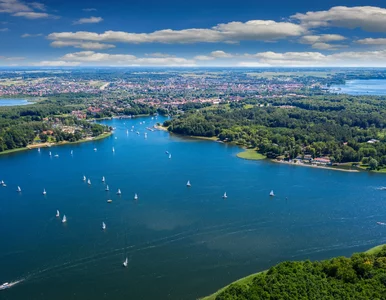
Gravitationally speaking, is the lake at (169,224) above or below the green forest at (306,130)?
below

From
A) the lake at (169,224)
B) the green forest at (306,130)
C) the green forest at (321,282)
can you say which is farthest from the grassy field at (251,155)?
the green forest at (321,282)

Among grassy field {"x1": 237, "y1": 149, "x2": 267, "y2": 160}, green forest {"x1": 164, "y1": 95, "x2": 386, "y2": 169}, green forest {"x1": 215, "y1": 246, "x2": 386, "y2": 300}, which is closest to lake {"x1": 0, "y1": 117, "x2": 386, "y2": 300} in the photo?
grassy field {"x1": 237, "y1": 149, "x2": 267, "y2": 160}

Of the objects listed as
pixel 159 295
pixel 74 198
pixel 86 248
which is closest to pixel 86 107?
pixel 74 198

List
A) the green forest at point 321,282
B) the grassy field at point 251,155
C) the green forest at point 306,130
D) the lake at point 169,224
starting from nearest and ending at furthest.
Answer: the green forest at point 321,282 → the lake at point 169,224 → the green forest at point 306,130 → the grassy field at point 251,155

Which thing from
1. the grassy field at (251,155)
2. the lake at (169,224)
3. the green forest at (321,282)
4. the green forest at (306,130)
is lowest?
the lake at (169,224)

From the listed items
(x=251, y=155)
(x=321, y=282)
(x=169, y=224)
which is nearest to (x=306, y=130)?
(x=251, y=155)

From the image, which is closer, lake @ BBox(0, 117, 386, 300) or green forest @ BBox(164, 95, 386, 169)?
lake @ BBox(0, 117, 386, 300)

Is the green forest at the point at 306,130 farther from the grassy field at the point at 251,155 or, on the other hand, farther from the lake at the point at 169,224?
the lake at the point at 169,224

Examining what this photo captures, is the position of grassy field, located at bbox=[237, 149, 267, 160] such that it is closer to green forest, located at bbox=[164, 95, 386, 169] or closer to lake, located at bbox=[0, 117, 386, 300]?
green forest, located at bbox=[164, 95, 386, 169]
